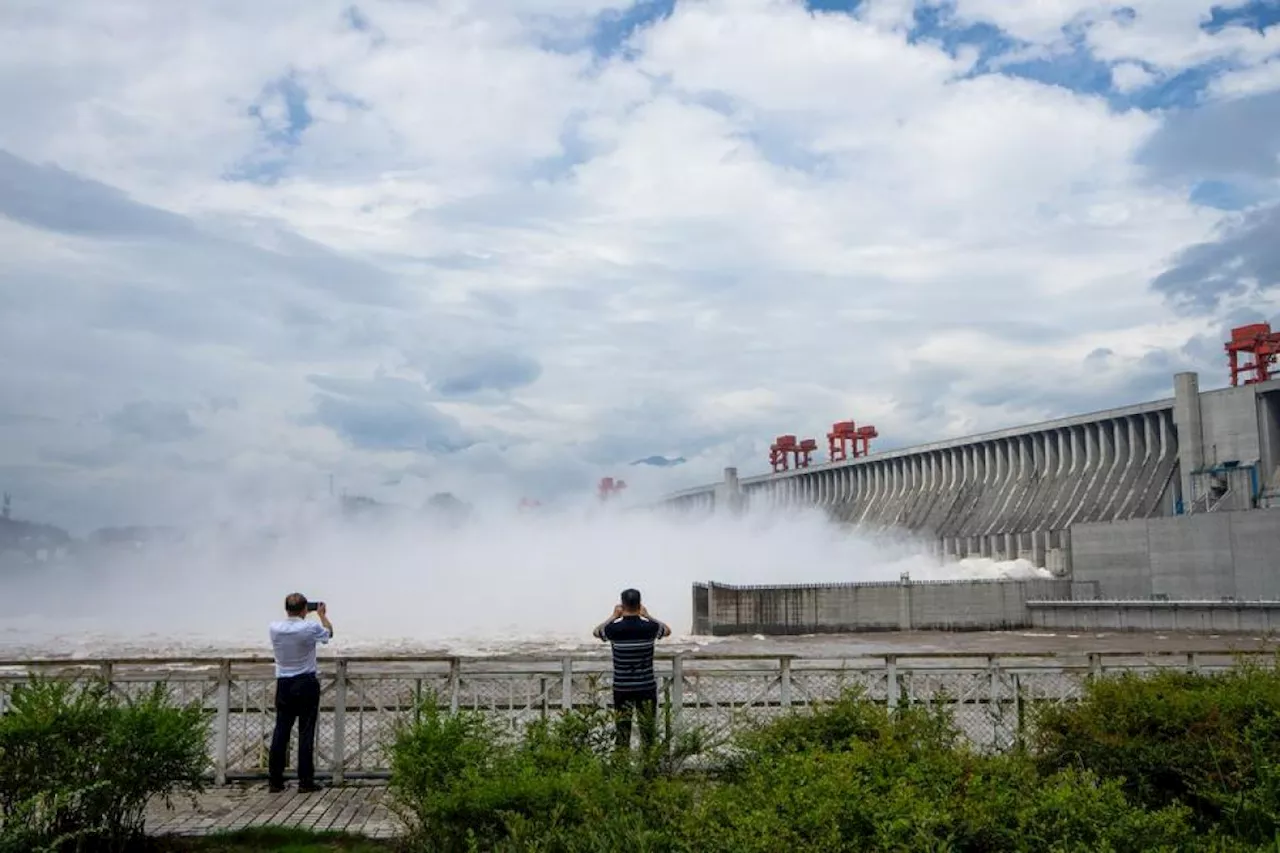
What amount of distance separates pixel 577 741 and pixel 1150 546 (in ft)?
152

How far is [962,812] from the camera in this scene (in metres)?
5.34

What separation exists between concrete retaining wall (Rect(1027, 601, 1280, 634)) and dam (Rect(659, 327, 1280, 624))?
5.42 feet

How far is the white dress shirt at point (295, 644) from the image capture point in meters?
9.70

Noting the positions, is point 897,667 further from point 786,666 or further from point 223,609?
point 223,609

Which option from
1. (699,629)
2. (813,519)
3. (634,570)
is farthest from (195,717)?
(813,519)

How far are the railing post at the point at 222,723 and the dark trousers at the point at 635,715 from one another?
4.14m

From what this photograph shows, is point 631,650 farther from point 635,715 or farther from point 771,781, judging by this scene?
point 771,781

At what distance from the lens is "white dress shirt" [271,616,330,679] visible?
31.8ft

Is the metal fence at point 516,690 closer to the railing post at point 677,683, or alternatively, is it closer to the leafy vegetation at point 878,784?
the railing post at point 677,683

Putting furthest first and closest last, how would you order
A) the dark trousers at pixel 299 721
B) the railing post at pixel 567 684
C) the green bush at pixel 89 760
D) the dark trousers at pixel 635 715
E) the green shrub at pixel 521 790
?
the railing post at pixel 567 684, the dark trousers at pixel 299 721, the dark trousers at pixel 635 715, the green bush at pixel 89 760, the green shrub at pixel 521 790

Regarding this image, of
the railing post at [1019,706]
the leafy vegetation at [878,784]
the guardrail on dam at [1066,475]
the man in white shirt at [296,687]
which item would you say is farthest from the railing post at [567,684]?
the guardrail on dam at [1066,475]

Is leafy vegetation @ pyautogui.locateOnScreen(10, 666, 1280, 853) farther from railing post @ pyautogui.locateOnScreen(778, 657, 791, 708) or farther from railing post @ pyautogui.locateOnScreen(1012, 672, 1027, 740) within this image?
railing post @ pyautogui.locateOnScreen(778, 657, 791, 708)

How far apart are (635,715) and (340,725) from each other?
4463 millimetres

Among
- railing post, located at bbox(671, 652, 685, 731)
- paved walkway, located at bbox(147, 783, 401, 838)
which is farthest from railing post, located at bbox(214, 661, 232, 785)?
railing post, located at bbox(671, 652, 685, 731)
